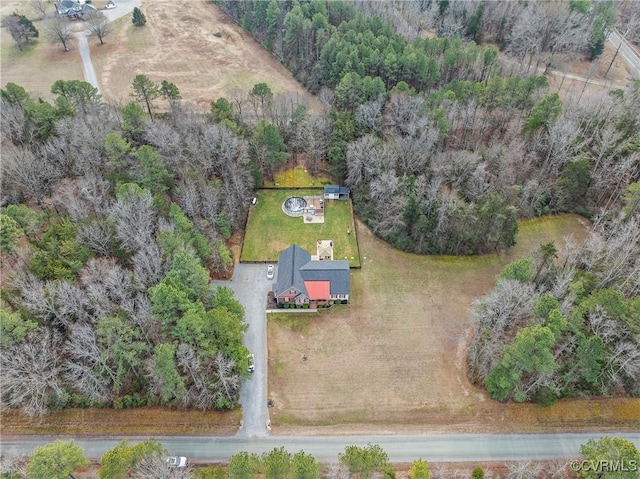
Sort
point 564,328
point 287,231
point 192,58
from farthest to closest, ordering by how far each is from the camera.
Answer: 1. point 192,58
2. point 287,231
3. point 564,328

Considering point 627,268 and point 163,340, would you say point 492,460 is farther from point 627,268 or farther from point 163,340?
point 163,340

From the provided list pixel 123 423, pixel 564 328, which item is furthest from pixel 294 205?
pixel 564 328

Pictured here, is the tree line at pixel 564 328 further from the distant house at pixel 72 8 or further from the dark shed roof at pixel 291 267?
the distant house at pixel 72 8

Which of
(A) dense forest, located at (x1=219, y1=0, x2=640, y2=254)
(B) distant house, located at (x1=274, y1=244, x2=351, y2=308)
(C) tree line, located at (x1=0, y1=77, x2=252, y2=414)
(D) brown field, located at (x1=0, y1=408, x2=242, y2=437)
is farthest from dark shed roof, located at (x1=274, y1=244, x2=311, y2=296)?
(D) brown field, located at (x1=0, y1=408, x2=242, y2=437)

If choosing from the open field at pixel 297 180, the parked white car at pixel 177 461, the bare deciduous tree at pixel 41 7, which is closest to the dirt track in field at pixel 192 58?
the open field at pixel 297 180

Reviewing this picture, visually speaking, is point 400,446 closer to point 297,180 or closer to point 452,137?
point 297,180

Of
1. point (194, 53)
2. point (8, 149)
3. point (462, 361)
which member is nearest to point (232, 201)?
point (8, 149)
